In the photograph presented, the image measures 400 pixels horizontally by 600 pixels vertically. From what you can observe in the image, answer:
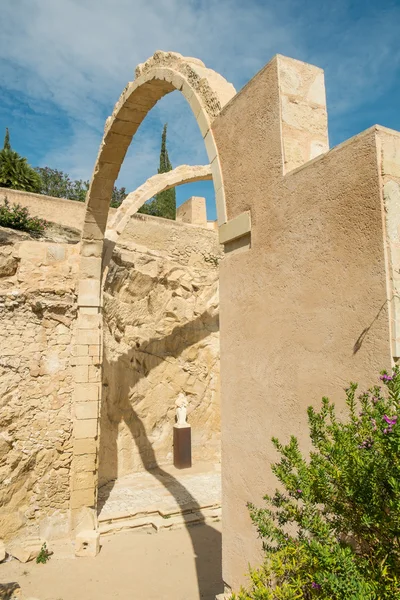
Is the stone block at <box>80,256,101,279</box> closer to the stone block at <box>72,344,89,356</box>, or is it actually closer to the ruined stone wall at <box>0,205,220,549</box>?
the ruined stone wall at <box>0,205,220,549</box>

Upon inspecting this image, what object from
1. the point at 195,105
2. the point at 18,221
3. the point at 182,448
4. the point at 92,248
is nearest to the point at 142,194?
the point at 92,248

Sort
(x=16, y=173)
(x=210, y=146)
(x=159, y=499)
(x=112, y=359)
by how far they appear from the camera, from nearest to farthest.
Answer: (x=210, y=146), (x=159, y=499), (x=112, y=359), (x=16, y=173)

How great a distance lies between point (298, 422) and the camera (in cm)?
256

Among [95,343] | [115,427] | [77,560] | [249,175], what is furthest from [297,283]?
[115,427]

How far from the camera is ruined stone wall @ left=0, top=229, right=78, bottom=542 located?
609cm

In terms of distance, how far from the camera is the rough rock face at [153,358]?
959cm

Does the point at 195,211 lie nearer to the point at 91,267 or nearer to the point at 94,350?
the point at 91,267

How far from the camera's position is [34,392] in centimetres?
638

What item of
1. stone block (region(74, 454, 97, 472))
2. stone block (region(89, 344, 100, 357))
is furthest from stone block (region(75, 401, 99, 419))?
stone block (region(89, 344, 100, 357))

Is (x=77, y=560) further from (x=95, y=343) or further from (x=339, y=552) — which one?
(x=339, y=552)

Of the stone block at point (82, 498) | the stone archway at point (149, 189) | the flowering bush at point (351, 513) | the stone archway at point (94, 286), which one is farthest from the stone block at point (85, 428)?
the flowering bush at point (351, 513)

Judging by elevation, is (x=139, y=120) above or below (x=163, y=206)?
below

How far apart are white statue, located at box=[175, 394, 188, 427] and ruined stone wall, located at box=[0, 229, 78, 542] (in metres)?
4.22

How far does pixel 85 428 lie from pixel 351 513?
219 inches
